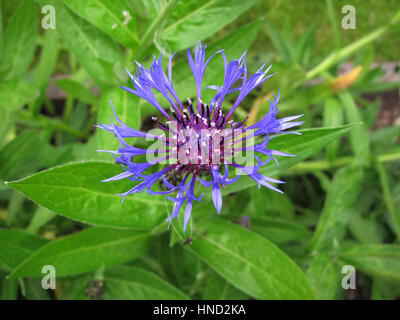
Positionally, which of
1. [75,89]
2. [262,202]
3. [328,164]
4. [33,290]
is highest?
[75,89]

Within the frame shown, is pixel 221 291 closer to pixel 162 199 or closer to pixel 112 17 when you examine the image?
pixel 162 199

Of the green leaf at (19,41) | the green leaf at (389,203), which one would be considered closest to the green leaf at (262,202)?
the green leaf at (389,203)

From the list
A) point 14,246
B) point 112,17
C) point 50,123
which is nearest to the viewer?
point 112,17

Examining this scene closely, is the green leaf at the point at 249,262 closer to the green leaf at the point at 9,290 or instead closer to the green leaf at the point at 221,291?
the green leaf at the point at 221,291

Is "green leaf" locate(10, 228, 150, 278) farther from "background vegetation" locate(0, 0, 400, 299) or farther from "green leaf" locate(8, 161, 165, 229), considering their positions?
"green leaf" locate(8, 161, 165, 229)

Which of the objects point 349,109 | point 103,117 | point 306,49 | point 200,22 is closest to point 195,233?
point 103,117

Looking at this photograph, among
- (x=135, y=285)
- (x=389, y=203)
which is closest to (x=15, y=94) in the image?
(x=135, y=285)
